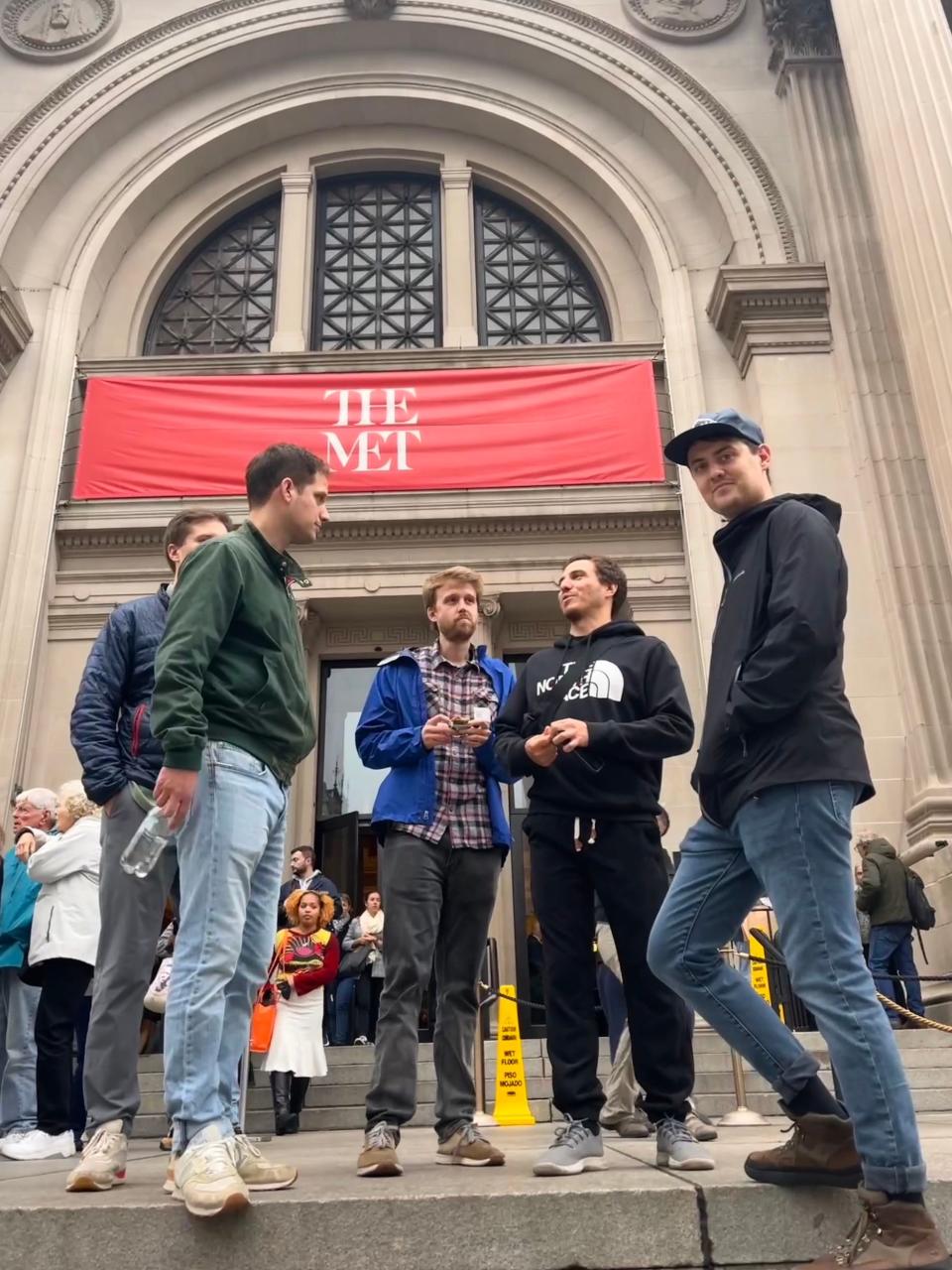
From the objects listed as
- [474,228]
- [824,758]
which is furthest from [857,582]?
[824,758]

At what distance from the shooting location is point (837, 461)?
44.5 ft

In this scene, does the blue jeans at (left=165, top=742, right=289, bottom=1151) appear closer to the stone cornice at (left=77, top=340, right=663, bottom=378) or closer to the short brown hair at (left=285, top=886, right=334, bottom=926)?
the short brown hair at (left=285, top=886, right=334, bottom=926)

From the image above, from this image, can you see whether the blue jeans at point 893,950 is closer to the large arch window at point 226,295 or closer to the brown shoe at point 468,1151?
the brown shoe at point 468,1151

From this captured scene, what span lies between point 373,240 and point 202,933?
16795 mm

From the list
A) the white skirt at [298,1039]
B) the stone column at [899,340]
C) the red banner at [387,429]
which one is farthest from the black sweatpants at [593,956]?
the red banner at [387,429]

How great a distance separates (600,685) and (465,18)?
56.9ft

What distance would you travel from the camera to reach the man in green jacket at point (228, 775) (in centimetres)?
272

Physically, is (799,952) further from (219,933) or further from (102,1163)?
(102,1163)

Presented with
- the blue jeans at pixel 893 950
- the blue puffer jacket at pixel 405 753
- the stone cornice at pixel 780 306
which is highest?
the stone cornice at pixel 780 306

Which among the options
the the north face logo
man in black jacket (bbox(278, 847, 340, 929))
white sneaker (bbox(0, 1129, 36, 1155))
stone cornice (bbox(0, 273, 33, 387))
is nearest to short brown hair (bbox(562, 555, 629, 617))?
the the north face logo

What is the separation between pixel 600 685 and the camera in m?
3.83

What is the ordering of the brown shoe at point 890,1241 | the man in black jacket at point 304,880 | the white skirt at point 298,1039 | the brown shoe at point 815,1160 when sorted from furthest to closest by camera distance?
the man in black jacket at point 304,880 < the white skirt at point 298,1039 < the brown shoe at point 815,1160 < the brown shoe at point 890,1241

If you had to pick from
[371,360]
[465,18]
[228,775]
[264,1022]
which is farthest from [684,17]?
[228,775]

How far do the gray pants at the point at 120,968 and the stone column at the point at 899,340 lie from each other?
9.52 meters
